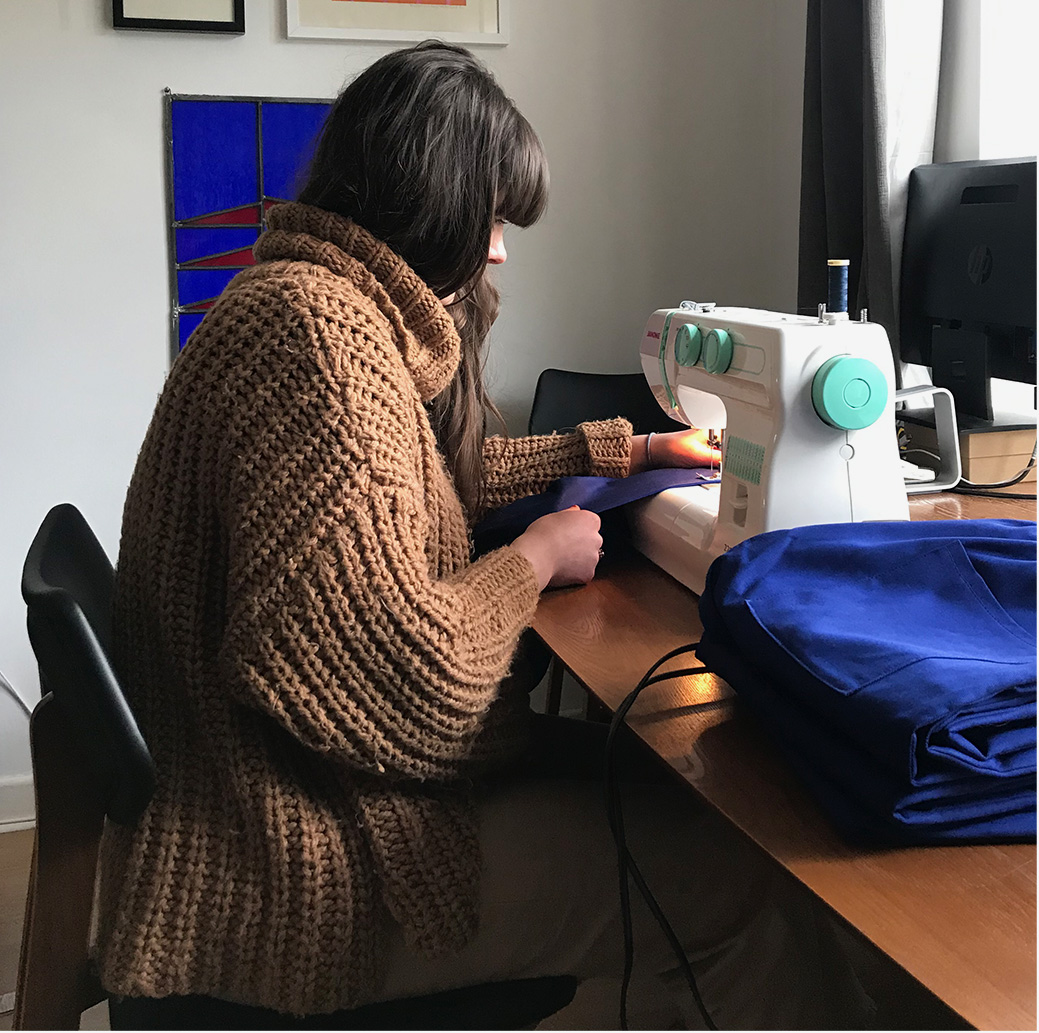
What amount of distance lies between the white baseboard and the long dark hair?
1715mm

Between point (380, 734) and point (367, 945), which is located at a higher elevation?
point (380, 734)

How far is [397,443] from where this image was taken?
98 centimetres

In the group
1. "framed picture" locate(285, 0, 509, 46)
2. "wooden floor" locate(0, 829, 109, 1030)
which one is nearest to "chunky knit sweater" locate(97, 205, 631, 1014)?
"wooden floor" locate(0, 829, 109, 1030)

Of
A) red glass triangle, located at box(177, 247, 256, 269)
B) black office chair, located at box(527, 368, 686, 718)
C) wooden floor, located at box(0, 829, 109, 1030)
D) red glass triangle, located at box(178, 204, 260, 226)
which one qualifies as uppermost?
red glass triangle, located at box(178, 204, 260, 226)

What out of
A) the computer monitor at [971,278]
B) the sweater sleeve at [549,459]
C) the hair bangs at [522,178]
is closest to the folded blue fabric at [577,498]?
the sweater sleeve at [549,459]

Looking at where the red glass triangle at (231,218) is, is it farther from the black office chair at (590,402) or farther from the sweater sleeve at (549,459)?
the sweater sleeve at (549,459)

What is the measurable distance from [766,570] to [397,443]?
337 millimetres

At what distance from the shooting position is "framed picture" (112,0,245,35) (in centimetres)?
214

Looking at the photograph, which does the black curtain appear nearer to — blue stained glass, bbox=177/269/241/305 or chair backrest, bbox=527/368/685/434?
chair backrest, bbox=527/368/685/434

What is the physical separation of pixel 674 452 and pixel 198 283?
1206 millimetres

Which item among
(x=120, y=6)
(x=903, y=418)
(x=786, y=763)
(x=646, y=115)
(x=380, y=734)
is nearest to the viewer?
(x=786, y=763)

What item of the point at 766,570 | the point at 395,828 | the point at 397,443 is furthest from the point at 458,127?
the point at 395,828

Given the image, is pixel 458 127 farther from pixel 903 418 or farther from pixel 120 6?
pixel 120 6

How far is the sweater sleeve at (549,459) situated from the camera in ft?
4.99
